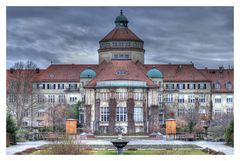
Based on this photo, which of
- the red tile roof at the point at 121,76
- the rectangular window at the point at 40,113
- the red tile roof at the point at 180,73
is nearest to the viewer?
the red tile roof at the point at 121,76

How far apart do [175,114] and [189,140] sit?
21.8 m

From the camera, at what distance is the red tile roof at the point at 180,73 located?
262ft

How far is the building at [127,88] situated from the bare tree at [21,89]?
15.4 inches

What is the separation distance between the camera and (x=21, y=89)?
2793 inches

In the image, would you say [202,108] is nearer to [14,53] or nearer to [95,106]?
[95,106]

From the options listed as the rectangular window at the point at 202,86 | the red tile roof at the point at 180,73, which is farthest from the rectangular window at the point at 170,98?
the rectangular window at the point at 202,86

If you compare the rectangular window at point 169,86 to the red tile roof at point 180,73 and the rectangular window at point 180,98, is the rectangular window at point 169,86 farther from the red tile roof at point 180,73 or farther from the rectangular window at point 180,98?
the rectangular window at point 180,98

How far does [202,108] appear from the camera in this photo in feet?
253

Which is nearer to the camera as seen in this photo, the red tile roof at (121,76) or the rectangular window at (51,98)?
the red tile roof at (121,76)

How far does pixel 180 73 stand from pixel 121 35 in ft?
25.7

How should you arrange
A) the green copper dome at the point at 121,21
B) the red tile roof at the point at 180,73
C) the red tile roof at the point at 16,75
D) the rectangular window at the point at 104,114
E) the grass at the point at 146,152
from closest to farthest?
the grass at the point at 146,152 < the rectangular window at the point at 104,114 < the red tile roof at the point at 16,75 < the green copper dome at the point at 121,21 < the red tile roof at the point at 180,73

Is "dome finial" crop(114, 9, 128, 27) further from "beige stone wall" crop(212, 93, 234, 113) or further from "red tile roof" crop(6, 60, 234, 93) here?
"beige stone wall" crop(212, 93, 234, 113)
